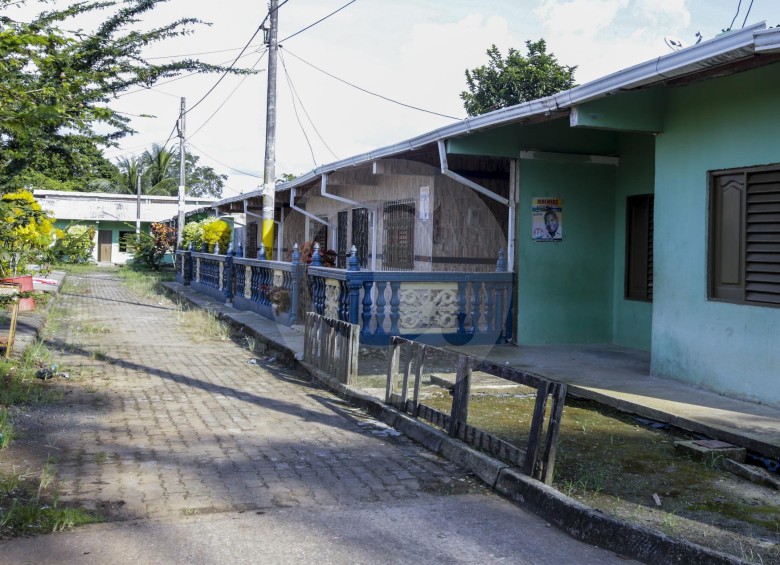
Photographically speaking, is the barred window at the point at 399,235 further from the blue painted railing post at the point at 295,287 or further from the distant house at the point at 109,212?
the distant house at the point at 109,212

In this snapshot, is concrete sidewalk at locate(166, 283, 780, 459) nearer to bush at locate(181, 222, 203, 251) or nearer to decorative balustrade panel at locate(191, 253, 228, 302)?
decorative balustrade panel at locate(191, 253, 228, 302)

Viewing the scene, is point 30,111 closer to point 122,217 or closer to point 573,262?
point 573,262

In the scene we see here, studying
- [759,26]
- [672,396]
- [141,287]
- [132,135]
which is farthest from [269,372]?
[141,287]

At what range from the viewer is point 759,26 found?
571 centimetres

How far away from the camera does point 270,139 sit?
16.1 metres

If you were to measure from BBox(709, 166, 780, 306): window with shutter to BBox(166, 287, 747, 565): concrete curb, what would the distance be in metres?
3.12

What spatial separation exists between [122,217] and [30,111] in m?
47.5

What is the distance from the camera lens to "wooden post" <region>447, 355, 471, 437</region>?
5.95 m

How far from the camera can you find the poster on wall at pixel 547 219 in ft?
35.4

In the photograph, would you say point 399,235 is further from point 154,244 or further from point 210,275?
point 154,244

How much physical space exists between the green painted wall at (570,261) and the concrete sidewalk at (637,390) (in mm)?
362

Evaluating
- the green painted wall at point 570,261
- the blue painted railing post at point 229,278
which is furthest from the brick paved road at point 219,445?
the blue painted railing post at point 229,278

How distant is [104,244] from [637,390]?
51.0m

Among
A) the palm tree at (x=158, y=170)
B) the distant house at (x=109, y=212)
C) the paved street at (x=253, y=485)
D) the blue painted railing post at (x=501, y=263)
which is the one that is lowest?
Result: the paved street at (x=253, y=485)
